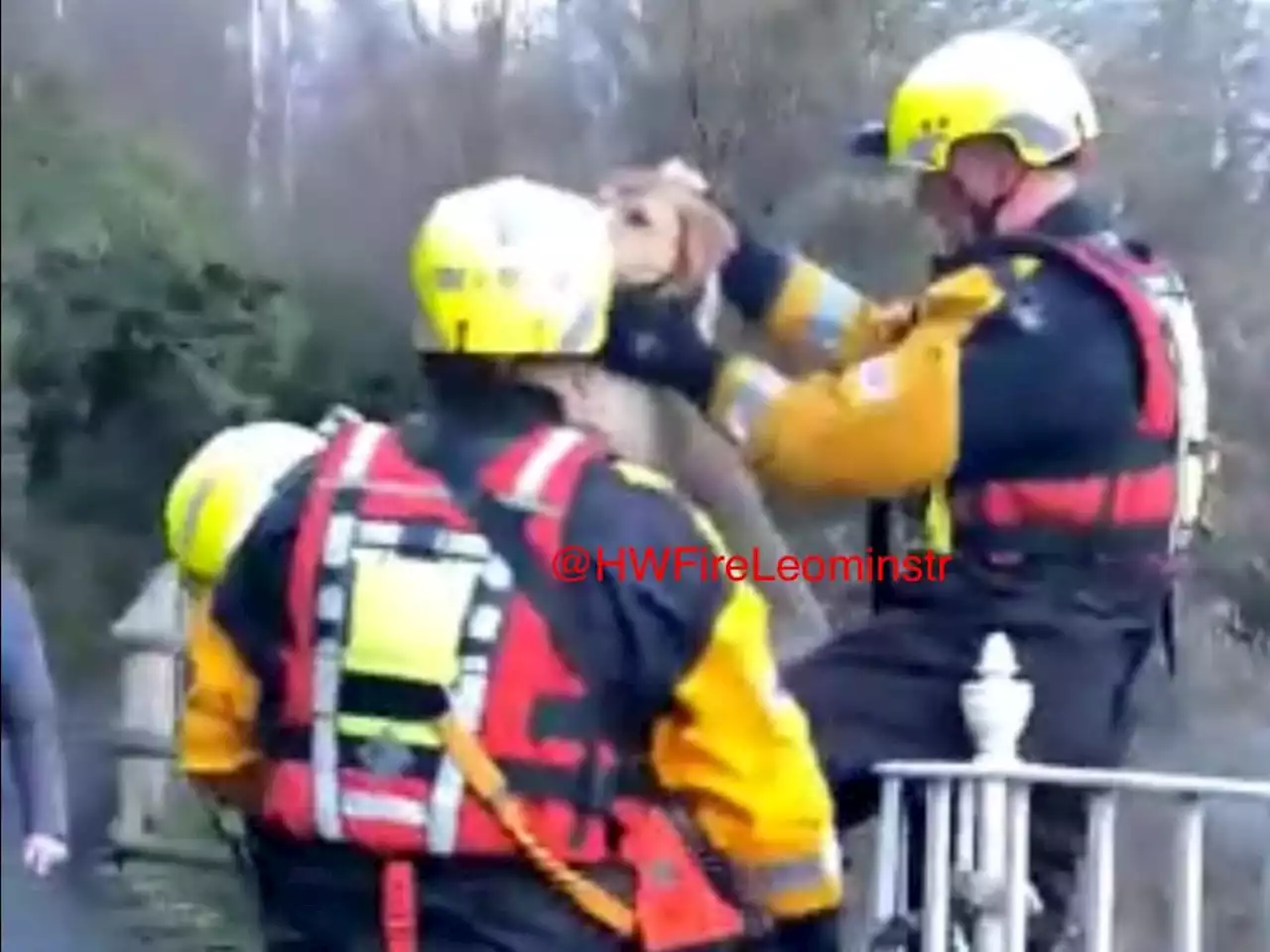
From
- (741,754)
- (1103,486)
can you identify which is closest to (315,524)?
(741,754)

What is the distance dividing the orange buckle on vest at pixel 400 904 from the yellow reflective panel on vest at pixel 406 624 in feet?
0.37

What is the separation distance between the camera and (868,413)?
3.58m

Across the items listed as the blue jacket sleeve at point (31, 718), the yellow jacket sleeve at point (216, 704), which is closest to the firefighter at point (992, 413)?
the yellow jacket sleeve at point (216, 704)

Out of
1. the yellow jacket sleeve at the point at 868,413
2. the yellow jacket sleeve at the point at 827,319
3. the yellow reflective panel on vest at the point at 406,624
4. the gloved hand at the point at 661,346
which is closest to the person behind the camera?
the yellow reflective panel on vest at the point at 406,624

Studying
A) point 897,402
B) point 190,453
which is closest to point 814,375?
point 897,402

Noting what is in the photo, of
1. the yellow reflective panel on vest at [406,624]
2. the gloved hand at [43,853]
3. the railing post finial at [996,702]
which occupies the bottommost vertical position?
the gloved hand at [43,853]

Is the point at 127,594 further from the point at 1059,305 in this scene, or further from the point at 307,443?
the point at 1059,305

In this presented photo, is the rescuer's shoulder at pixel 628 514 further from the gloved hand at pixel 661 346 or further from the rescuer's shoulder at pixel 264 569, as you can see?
the gloved hand at pixel 661 346

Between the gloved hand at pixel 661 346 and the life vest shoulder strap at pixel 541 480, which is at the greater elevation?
the gloved hand at pixel 661 346

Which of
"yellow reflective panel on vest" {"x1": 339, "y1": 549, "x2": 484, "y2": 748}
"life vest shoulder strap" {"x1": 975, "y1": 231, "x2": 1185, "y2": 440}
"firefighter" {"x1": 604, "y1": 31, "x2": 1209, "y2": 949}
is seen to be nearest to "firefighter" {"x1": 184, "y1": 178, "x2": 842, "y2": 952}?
"yellow reflective panel on vest" {"x1": 339, "y1": 549, "x2": 484, "y2": 748}

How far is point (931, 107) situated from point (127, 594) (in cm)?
111

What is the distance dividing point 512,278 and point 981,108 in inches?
35.1

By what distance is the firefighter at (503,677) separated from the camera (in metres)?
2.90

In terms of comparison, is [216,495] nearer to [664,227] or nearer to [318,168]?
[318,168]
